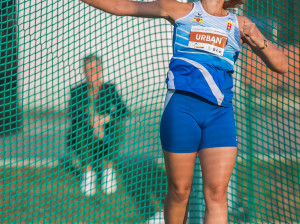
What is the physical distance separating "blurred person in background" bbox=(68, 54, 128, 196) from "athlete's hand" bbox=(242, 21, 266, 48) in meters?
1.78

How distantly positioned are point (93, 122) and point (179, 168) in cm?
175

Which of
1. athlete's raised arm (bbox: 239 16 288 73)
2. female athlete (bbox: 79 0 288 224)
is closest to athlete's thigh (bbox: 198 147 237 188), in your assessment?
female athlete (bbox: 79 0 288 224)

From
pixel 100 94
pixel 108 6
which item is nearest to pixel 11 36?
pixel 100 94

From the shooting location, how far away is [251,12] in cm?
411

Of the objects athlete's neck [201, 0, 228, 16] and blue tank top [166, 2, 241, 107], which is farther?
athlete's neck [201, 0, 228, 16]

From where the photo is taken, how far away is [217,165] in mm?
2422

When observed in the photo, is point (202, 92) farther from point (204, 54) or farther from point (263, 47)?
point (263, 47)

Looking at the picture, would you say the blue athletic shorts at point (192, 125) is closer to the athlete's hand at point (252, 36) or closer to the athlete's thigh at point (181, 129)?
the athlete's thigh at point (181, 129)

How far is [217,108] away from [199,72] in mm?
258

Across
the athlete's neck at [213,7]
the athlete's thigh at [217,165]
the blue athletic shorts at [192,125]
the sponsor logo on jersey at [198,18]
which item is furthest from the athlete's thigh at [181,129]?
the athlete's neck at [213,7]

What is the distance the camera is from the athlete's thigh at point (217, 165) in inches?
95.3

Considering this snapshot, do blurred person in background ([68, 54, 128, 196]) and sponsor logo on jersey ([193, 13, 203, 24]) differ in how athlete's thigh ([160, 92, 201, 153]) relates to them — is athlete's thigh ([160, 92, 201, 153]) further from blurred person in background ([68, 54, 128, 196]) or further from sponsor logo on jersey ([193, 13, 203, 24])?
blurred person in background ([68, 54, 128, 196])

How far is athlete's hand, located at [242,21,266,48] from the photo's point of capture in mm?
2432

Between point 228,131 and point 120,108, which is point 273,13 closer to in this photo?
point 120,108
